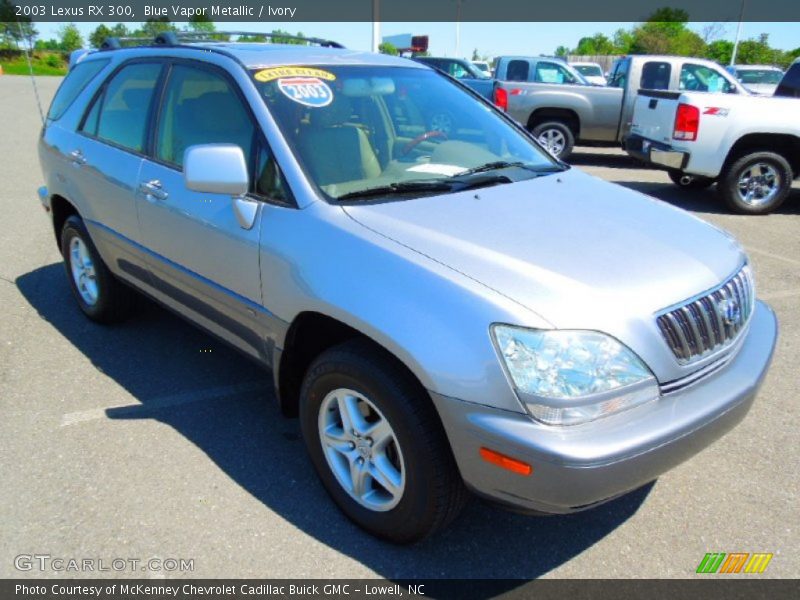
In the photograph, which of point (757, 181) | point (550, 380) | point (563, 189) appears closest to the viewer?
point (550, 380)

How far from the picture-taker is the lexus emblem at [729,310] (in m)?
2.38

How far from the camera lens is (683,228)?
2768 mm

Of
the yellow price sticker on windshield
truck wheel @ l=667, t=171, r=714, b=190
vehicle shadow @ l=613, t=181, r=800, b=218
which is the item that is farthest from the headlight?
truck wheel @ l=667, t=171, r=714, b=190

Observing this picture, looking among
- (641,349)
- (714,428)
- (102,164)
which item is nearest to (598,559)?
(714,428)

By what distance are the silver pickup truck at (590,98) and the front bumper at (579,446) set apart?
947cm

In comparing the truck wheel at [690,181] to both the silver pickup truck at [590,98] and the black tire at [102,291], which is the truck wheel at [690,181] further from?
the black tire at [102,291]

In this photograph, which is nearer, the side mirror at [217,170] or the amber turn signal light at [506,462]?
the amber turn signal light at [506,462]

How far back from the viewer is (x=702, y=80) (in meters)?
10.9

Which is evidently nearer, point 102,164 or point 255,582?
point 255,582

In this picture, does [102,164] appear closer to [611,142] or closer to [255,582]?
[255,582]

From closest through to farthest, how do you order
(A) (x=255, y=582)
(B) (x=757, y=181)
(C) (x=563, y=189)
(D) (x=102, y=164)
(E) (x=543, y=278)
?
(E) (x=543, y=278) → (A) (x=255, y=582) → (C) (x=563, y=189) → (D) (x=102, y=164) → (B) (x=757, y=181)

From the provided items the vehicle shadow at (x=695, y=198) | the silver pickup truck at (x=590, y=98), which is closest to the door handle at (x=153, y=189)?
the vehicle shadow at (x=695, y=198)

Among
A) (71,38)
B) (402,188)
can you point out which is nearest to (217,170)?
(402,188)

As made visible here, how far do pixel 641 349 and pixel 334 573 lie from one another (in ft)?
4.55
